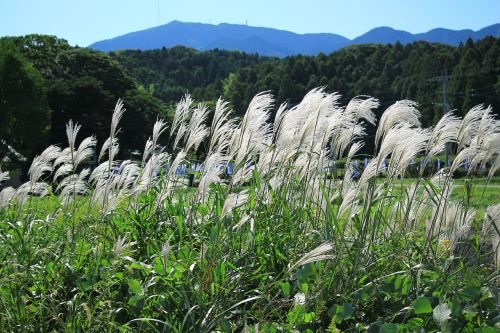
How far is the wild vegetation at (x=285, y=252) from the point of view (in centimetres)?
255

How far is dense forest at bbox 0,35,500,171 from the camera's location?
3059 cm

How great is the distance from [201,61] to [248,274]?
9284 cm

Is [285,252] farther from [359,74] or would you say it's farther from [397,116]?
[359,74]

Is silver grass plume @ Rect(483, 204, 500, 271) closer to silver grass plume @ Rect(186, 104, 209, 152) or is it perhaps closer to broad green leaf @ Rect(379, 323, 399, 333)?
broad green leaf @ Rect(379, 323, 399, 333)

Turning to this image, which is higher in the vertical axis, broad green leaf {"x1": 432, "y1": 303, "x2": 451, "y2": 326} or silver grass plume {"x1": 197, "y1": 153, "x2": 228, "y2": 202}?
silver grass plume {"x1": 197, "y1": 153, "x2": 228, "y2": 202}

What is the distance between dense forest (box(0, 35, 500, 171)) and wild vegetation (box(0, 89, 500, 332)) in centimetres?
746

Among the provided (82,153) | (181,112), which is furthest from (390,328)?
(82,153)

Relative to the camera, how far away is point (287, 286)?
8.44 feet

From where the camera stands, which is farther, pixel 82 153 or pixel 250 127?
pixel 82 153

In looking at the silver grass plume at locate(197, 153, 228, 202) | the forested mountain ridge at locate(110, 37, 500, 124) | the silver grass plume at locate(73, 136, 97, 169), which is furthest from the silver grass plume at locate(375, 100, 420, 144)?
the forested mountain ridge at locate(110, 37, 500, 124)

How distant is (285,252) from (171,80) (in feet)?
269

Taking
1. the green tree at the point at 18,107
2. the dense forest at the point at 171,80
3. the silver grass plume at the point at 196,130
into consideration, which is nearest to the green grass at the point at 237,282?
the silver grass plume at the point at 196,130

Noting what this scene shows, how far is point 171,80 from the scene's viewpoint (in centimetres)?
8331

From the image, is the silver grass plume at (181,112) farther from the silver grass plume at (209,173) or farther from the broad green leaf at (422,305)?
the broad green leaf at (422,305)
